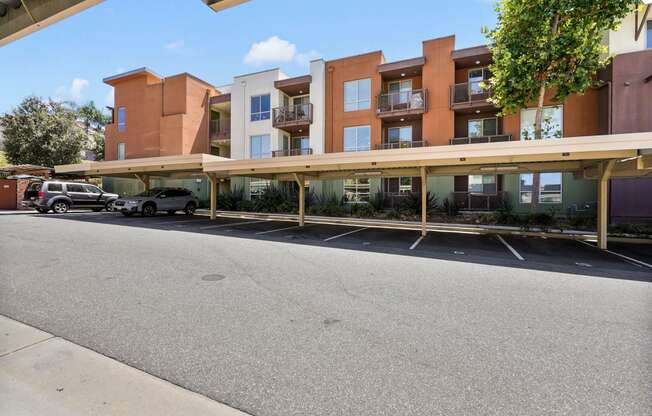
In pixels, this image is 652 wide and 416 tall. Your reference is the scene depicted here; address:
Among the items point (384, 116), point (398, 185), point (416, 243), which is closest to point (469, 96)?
point (384, 116)

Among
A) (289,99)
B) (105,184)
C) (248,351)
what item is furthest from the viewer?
(105,184)

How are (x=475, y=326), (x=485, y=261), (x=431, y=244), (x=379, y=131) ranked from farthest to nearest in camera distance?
(x=379, y=131)
(x=431, y=244)
(x=485, y=261)
(x=475, y=326)

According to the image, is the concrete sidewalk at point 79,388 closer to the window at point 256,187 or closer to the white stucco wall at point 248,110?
the window at point 256,187

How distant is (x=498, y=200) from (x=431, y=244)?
32.1 ft

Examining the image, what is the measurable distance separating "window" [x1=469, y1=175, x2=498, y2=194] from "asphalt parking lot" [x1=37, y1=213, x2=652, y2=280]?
6.25 m

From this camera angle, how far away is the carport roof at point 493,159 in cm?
844

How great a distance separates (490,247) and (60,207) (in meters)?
22.9

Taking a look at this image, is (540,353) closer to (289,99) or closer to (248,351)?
(248,351)

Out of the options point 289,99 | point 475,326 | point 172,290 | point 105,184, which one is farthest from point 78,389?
point 105,184

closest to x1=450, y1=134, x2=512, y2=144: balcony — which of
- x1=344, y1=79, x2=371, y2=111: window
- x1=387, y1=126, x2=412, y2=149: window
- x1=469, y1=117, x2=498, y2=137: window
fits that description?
x1=469, y1=117, x2=498, y2=137: window

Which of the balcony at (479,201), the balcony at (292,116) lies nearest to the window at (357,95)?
the balcony at (292,116)

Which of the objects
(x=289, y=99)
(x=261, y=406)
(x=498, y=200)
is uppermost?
(x=289, y=99)

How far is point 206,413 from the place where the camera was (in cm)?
228

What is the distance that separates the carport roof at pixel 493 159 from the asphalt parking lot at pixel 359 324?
3.03m
